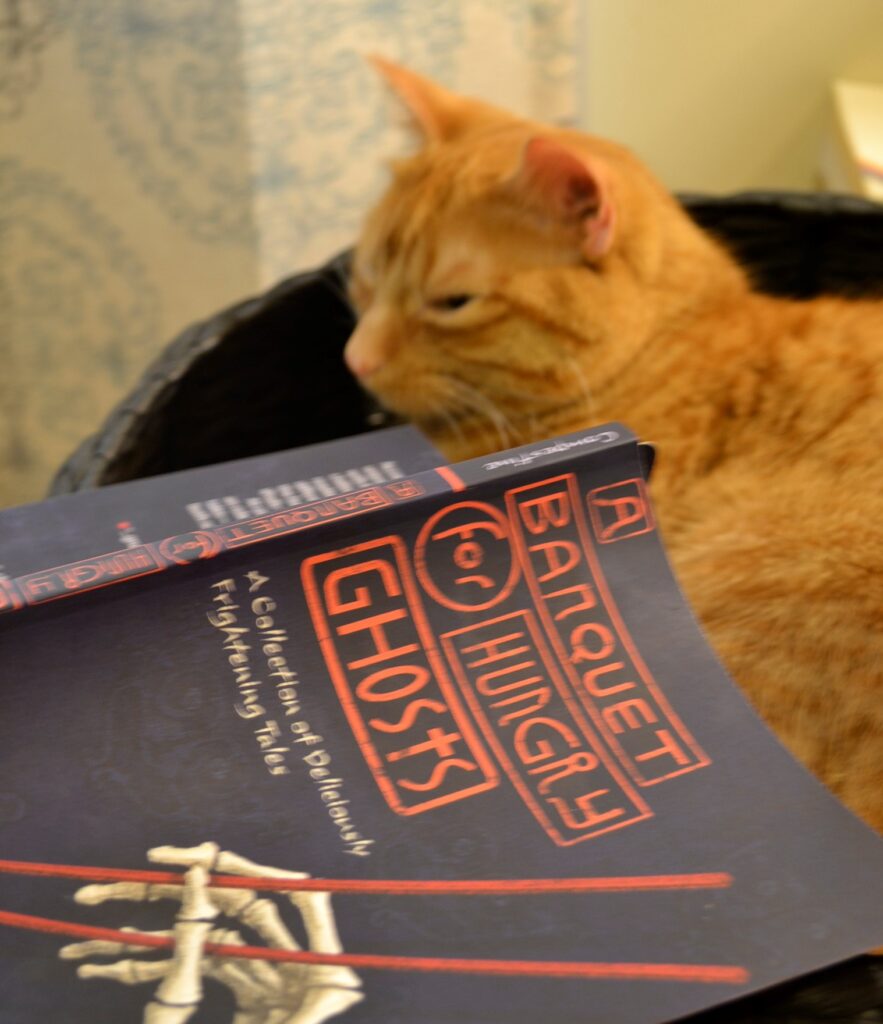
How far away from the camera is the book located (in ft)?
1.44

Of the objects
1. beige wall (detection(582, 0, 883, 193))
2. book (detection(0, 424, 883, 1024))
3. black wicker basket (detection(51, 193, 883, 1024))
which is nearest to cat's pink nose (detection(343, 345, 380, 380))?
black wicker basket (detection(51, 193, 883, 1024))

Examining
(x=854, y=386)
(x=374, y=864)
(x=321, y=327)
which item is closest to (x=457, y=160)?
(x=321, y=327)

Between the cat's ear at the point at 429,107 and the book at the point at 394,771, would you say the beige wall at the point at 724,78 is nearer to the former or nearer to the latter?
the cat's ear at the point at 429,107

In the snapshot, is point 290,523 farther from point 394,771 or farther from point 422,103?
point 422,103

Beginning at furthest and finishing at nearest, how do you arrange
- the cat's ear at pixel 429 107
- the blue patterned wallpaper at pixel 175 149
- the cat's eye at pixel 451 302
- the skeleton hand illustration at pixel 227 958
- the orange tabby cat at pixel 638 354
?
the blue patterned wallpaper at pixel 175 149 < the cat's ear at pixel 429 107 < the cat's eye at pixel 451 302 < the orange tabby cat at pixel 638 354 < the skeleton hand illustration at pixel 227 958

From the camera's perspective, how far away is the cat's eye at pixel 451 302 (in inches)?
34.3

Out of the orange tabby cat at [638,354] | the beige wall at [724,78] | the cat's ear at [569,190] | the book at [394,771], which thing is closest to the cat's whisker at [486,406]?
the orange tabby cat at [638,354]

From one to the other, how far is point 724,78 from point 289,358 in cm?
79

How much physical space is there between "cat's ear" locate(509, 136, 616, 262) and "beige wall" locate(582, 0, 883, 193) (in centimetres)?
75

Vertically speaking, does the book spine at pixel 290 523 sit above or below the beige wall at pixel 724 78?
below

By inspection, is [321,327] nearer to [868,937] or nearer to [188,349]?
[188,349]

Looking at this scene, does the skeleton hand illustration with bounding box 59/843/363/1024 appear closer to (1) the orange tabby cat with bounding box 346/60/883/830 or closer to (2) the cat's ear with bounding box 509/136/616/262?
→ (1) the orange tabby cat with bounding box 346/60/883/830

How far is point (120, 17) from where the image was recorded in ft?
4.37

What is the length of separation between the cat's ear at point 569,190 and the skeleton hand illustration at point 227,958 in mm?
537
